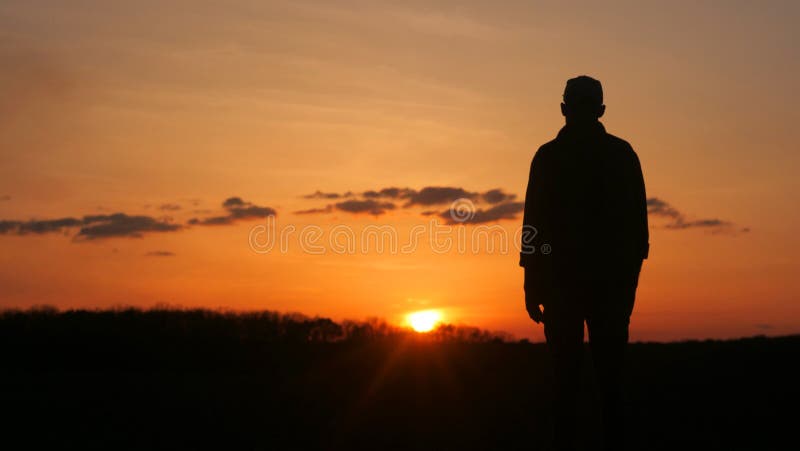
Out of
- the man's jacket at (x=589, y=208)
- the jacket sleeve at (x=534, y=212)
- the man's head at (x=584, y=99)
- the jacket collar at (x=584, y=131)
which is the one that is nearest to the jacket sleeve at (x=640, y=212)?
the man's jacket at (x=589, y=208)

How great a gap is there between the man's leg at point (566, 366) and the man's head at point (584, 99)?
60.1 inches

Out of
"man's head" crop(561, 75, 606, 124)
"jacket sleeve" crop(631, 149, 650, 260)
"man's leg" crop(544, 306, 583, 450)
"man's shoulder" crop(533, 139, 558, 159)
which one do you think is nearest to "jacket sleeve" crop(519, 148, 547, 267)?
"man's shoulder" crop(533, 139, 558, 159)

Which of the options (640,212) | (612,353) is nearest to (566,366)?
(612,353)

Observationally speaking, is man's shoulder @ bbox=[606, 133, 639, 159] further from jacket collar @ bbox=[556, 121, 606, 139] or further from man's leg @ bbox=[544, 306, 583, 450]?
man's leg @ bbox=[544, 306, 583, 450]

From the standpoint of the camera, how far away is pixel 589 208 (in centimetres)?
822

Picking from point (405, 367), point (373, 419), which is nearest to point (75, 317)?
point (405, 367)

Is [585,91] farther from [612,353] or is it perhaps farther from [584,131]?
[612,353]

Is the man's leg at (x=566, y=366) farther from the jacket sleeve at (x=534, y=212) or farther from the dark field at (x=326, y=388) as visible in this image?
the dark field at (x=326, y=388)

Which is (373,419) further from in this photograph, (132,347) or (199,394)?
(132,347)

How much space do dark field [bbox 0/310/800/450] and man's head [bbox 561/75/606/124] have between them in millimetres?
3371

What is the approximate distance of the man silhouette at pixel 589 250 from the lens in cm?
815

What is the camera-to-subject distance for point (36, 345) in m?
→ 20.5

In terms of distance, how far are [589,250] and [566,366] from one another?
3.04ft

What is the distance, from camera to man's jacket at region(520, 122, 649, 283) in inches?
322
